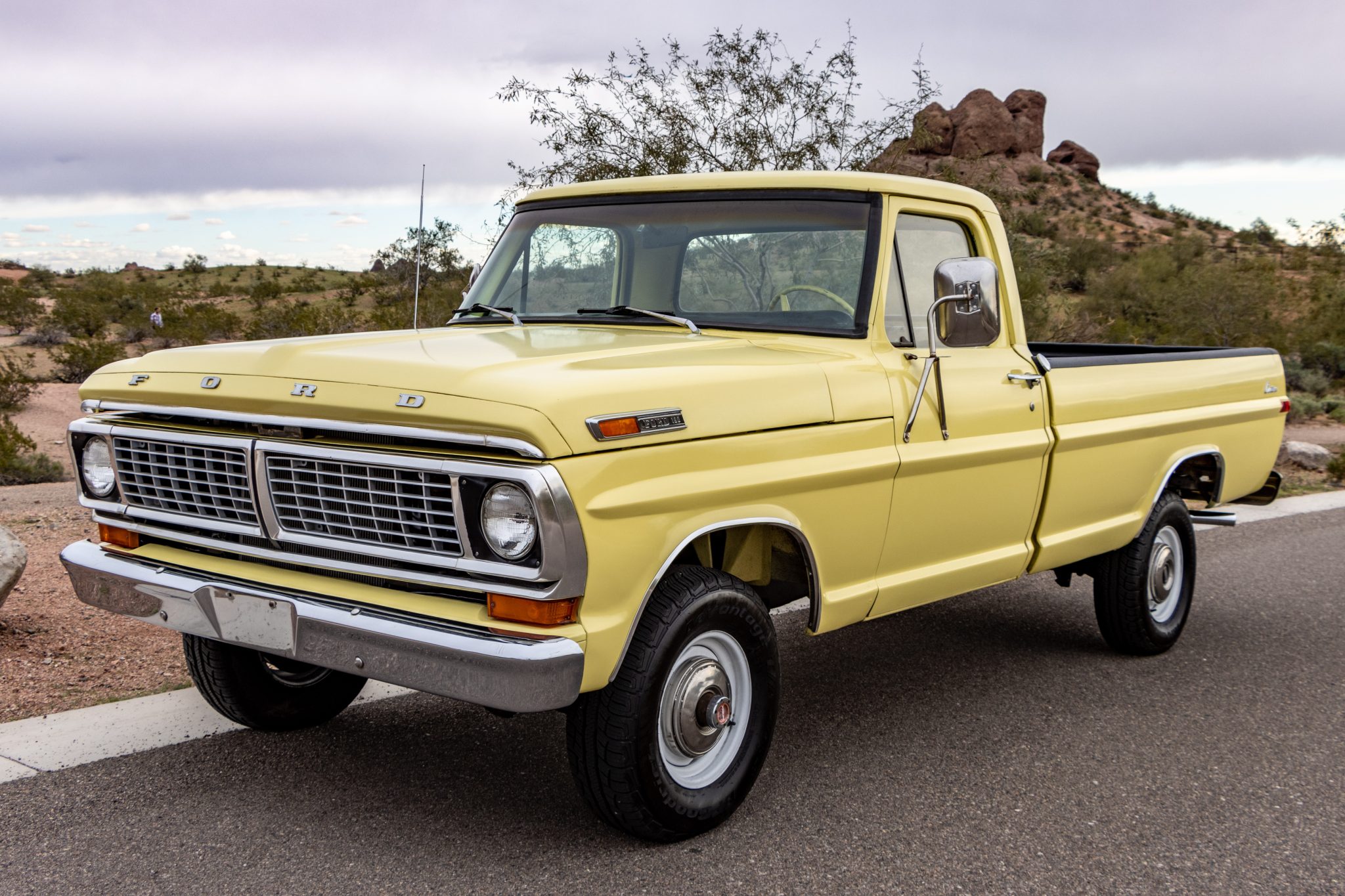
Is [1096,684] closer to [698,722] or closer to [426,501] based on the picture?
[698,722]

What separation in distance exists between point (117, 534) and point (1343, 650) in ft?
18.2

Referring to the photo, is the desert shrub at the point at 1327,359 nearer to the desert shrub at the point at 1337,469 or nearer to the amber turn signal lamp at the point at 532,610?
the desert shrub at the point at 1337,469

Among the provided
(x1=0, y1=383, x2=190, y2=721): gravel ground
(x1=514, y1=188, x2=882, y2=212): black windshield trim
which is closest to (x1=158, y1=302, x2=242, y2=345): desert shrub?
(x1=0, y1=383, x2=190, y2=721): gravel ground

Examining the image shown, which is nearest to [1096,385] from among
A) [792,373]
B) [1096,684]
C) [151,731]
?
[1096,684]

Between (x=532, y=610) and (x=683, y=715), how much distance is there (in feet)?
2.37

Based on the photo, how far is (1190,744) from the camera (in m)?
4.35

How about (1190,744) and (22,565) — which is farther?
(22,565)

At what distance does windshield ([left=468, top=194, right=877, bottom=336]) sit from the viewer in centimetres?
414

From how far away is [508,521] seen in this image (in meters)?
2.88

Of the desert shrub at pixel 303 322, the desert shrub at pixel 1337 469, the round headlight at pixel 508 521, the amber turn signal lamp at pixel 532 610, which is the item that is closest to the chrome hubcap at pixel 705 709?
the amber turn signal lamp at pixel 532 610

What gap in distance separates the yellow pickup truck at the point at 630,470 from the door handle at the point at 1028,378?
0.03 meters

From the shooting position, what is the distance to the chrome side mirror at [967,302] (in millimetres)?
3877

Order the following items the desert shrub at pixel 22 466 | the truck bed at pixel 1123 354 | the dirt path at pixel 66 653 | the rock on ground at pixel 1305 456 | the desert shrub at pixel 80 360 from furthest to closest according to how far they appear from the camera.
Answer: the desert shrub at pixel 80 360, the rock on ground at pixel 1305 456, the desert shrub at pixel 22 466, the truck bed at pixel 1123 354, the dirt path at pixel 66 653

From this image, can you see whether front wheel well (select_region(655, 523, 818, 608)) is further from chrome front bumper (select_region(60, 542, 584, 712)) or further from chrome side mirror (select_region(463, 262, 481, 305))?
chrome side mirror (select_region(463, 262, 481, 305))
